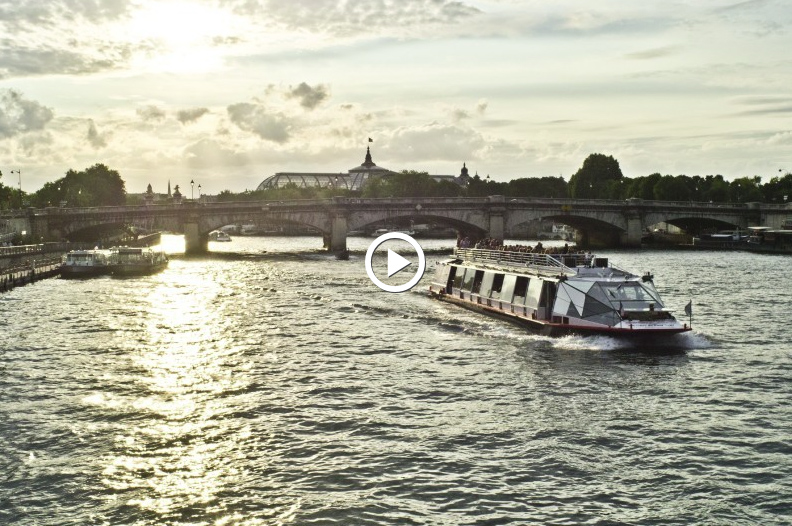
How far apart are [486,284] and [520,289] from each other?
641cm

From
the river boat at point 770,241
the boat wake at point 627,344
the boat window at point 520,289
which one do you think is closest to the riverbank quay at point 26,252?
the boat window at point 520,289

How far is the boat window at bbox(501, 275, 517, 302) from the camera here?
5319cm

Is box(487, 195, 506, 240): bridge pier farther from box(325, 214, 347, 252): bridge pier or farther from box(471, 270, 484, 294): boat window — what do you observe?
box(471, 270, 484, 294): boat window

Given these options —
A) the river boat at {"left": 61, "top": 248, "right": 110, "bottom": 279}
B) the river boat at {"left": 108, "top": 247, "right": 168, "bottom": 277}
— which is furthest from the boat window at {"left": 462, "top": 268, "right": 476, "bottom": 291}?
the river boat at {"left": 61, "top": 248, "right": 110, "bottom": 279}

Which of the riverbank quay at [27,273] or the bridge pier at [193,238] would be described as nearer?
the riverbank quay at [27,273]

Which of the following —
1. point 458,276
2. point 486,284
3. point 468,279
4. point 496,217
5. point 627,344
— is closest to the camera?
point 627,344

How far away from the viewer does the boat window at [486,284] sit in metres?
57.8

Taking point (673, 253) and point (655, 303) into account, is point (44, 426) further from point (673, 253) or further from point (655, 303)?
point (673, 253)

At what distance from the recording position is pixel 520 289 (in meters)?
52.2

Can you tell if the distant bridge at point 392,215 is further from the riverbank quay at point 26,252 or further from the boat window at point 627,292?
the boat window at point 627,292

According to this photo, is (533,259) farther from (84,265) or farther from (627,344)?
(84,265)

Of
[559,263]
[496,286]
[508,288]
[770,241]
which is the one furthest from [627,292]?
[770,241]

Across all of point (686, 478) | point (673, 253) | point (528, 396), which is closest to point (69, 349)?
point (528, 396)

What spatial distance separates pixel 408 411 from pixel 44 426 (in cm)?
1280
